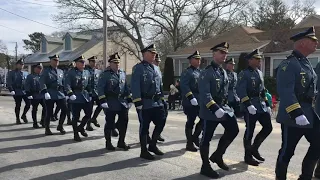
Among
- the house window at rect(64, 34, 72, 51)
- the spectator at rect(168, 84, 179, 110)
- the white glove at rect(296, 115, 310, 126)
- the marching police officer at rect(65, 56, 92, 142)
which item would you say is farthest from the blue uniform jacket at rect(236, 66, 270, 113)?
the house window at rect(64, 34, 72, 51)

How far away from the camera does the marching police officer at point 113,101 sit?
8.43 meters

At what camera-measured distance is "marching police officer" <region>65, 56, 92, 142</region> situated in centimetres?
962

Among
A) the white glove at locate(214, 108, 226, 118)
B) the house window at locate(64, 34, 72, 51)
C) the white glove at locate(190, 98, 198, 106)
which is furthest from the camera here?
the house window at locate(64, 34, 72, 51)

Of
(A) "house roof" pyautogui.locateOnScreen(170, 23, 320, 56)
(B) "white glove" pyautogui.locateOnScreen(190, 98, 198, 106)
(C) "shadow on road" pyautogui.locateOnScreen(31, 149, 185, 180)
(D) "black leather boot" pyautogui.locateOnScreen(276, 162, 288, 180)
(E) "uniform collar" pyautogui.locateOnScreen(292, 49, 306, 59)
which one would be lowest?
(C) "shadow on road" pyautogui.locateOnScreen(31, 149, 185, 180)

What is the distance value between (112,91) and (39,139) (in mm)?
2697

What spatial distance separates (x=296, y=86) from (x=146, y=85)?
10.1 feet

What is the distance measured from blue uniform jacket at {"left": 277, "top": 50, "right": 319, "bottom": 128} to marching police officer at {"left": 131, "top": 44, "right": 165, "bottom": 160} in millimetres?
2788

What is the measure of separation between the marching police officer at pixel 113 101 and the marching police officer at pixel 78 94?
1.33m

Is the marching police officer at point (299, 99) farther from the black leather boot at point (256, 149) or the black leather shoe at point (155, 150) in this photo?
the black leather shoe at point (155, 150)

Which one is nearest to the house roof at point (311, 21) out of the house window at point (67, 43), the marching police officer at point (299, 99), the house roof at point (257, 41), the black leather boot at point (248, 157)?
the house roof at point (257, 41)

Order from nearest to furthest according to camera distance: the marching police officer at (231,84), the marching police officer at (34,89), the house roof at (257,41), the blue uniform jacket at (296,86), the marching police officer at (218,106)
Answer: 1. the blue uniform jacket at (296,86)
2. the marching police officer at (218,106)
3. the marching police officer at (231,84)
4. the marching police officer at (34,89)
5. the house roof at (257,41)

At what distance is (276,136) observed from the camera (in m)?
11.0

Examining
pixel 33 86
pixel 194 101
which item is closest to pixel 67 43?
pixel 33 86

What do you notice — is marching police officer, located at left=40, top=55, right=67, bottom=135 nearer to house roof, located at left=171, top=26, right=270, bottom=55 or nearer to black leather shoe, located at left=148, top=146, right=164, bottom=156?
black leather shoe, located at left=148, top=146, right=164, bottom=156
